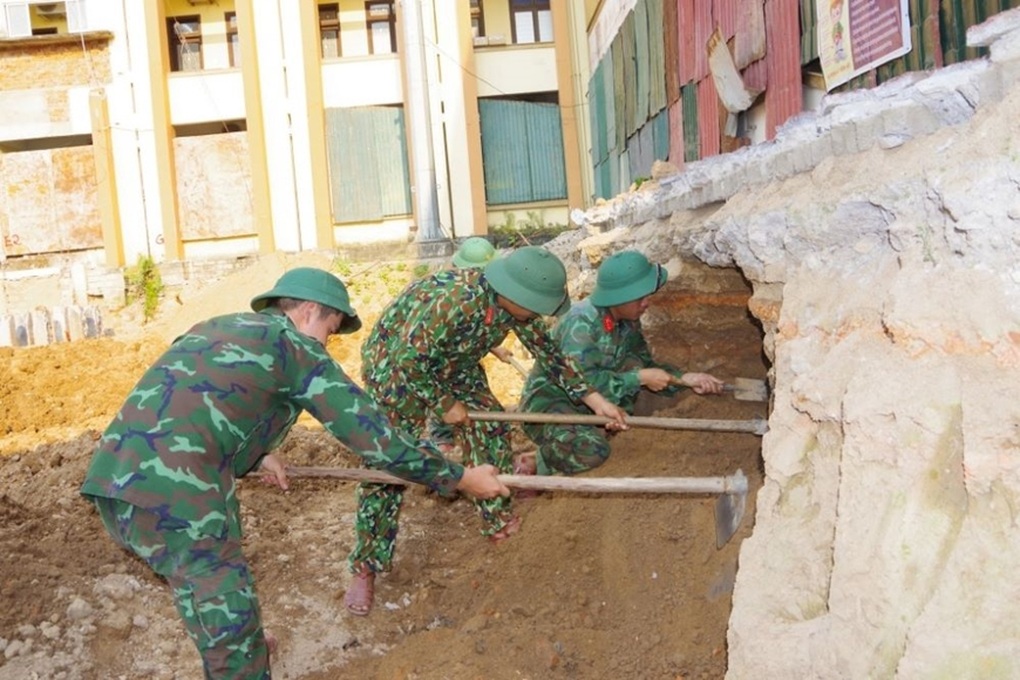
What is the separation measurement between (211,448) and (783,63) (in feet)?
16.4

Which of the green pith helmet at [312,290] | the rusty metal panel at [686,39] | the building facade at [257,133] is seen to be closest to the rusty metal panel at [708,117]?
the rusty metal panel at [686,39]

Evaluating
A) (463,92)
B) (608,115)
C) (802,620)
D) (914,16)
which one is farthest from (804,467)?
(463,92)

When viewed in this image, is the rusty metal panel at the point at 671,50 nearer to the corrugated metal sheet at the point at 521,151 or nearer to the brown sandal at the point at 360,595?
the brown sandal at the point at 360,595

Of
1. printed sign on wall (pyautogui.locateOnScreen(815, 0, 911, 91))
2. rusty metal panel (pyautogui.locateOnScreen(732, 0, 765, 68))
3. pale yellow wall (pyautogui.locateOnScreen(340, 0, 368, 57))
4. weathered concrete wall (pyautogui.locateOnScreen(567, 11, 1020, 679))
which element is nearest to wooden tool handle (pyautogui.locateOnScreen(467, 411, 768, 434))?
weathered concrete wall (pyautogui.locateOnScreen(567, 11, 1020, 679))

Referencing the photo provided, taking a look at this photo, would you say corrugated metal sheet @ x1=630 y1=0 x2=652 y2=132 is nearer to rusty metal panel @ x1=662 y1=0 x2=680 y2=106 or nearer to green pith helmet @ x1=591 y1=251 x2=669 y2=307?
rusty metal panel @ x1=662 y1=0 x2=680 y2=106

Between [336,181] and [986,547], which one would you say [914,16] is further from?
[336,181]

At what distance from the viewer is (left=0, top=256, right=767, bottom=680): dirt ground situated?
3607mm

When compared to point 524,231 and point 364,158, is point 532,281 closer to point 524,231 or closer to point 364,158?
point 524,231

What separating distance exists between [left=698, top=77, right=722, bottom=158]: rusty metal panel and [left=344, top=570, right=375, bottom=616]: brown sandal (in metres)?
5.10

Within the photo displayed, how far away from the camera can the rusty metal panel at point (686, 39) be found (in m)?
8.73

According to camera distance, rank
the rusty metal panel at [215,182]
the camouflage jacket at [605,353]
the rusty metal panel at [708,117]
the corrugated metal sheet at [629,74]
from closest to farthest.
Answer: the camouflage jacket at [605,353]
the rusty metal panel at [708,117]
the corrugated metal sheet at [629,74]
the rusty metal panel at [215,182]

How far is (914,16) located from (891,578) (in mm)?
3374

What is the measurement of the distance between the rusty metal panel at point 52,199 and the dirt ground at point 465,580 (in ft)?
37.4

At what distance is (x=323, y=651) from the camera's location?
4.04 m
